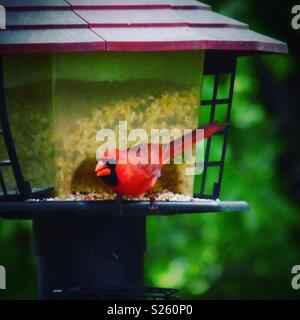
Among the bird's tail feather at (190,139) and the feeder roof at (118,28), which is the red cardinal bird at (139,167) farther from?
the feeder roof at (118,28)

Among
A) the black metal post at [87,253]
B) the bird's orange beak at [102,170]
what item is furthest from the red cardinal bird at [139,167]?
the black metal post at [87,253]

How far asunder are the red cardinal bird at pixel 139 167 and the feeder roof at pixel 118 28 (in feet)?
1.17

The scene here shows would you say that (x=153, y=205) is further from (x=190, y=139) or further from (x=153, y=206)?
(x=190, y=139)

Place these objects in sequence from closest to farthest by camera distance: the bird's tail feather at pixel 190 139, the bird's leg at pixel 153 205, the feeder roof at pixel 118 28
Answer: the feeder roof at pixel 118 28 → the bird's leg at pixel 153 205 → the bird's tail feather at pixel 190 139

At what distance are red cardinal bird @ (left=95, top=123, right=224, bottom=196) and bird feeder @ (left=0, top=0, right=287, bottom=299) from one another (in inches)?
3.1

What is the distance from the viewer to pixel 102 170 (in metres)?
3.92

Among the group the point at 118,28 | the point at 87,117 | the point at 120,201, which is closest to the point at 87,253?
the point at 120,201

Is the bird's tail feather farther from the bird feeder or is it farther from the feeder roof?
the feeder roof

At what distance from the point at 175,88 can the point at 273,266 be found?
346 centimetres

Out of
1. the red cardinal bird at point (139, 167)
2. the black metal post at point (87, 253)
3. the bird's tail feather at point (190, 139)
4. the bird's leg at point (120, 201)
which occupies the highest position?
the bird's tail feather at point (190, 139)

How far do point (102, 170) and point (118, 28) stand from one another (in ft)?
1.52

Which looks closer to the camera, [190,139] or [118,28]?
[118,28]

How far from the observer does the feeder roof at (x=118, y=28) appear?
3.79 meters
